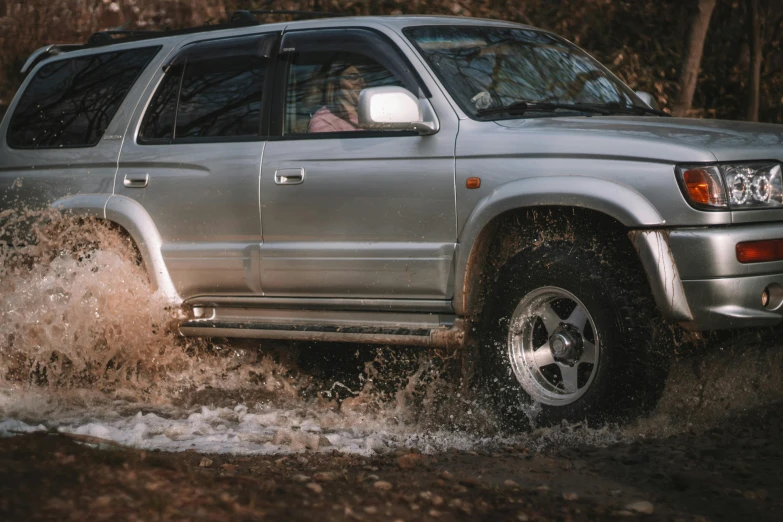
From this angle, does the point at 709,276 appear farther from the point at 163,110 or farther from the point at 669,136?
the point at 163,110

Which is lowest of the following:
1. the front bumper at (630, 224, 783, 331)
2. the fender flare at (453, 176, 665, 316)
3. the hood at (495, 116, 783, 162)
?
the front bumper at (630, 224, 783, 331)

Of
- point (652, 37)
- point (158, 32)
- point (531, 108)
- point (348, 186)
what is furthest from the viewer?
point (652, 37)

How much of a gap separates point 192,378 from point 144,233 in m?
0.88

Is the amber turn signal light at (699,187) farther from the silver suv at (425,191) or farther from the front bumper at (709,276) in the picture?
the front bumper at (709,276)

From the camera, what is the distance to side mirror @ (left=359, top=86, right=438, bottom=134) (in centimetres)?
504

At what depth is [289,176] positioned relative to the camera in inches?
221

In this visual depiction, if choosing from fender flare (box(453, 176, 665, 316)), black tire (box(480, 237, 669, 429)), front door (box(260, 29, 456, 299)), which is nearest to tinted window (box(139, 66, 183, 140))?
front door (box(260, 29, 456, 299))

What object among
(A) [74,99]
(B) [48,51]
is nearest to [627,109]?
(A) [74,99]

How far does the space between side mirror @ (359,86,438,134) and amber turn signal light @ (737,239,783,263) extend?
150 cm

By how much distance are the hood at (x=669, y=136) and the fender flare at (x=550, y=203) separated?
158 mm

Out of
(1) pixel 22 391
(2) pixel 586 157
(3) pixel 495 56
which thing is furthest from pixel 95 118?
(2) pixel 586 157

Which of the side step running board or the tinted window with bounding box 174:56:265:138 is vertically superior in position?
the tinted window with bounding box 174:56:265:138

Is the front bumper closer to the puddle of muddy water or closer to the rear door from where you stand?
the puddle of muddy water

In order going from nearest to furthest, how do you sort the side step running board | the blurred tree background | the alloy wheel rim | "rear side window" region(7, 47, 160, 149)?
the alloy wheel rim < the side step running board < "rear side window" region(7, 47, 160, 149) < the blurred tree background
